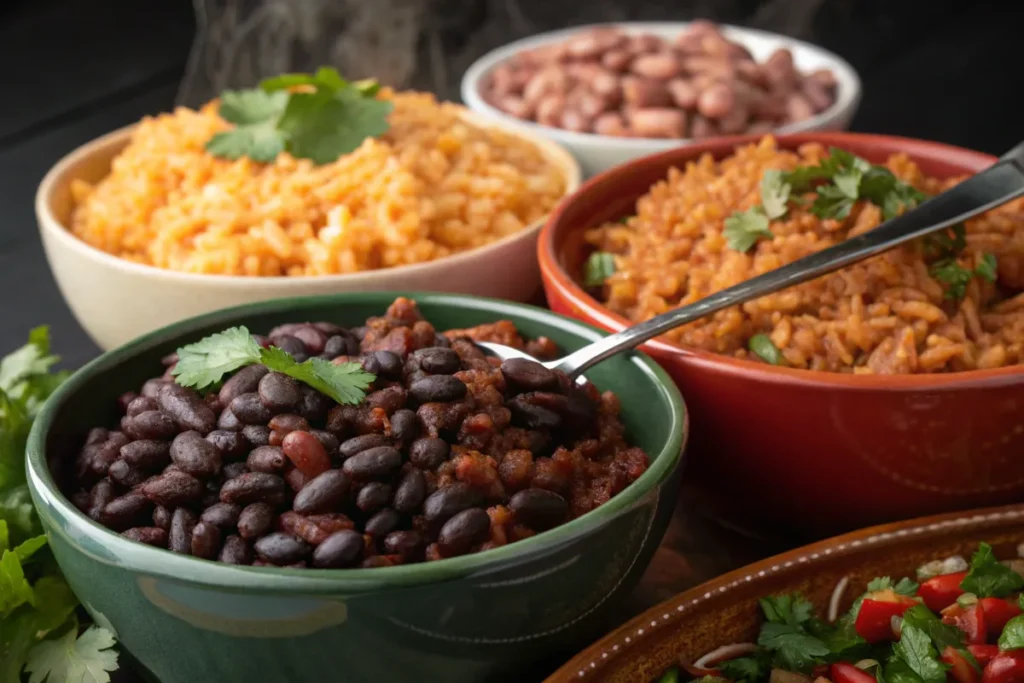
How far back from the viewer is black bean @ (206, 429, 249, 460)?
5.59 feet

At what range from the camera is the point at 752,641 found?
1.78 m

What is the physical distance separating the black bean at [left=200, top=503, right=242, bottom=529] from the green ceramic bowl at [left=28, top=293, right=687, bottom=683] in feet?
0.40

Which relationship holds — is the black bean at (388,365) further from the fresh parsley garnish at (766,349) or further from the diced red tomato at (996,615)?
the diced red tomato at (996,615)

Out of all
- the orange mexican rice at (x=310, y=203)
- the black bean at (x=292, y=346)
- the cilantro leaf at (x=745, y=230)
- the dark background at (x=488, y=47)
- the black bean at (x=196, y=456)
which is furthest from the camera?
the dark background at (x=488, y=47)

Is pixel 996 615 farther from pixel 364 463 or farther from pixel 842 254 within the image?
pixel 364 463

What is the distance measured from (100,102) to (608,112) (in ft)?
10.6

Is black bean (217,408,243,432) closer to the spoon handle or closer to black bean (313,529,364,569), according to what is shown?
black bean (313,529,364,569)

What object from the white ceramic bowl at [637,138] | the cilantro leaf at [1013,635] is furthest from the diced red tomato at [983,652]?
the white ceramic bowl at [637,138]

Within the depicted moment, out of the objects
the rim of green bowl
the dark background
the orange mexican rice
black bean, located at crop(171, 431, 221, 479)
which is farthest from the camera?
the dark background

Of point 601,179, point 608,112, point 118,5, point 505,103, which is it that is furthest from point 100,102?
point 601,179

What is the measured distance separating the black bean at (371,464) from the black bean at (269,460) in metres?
0.09

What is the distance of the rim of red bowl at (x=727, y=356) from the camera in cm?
185

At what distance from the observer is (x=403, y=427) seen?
1715 millimetres

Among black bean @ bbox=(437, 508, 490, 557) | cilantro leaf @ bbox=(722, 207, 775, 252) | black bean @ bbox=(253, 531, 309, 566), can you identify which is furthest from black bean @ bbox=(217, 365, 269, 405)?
cilantro leaf @ bbox=(722, 207, 775, 252)
